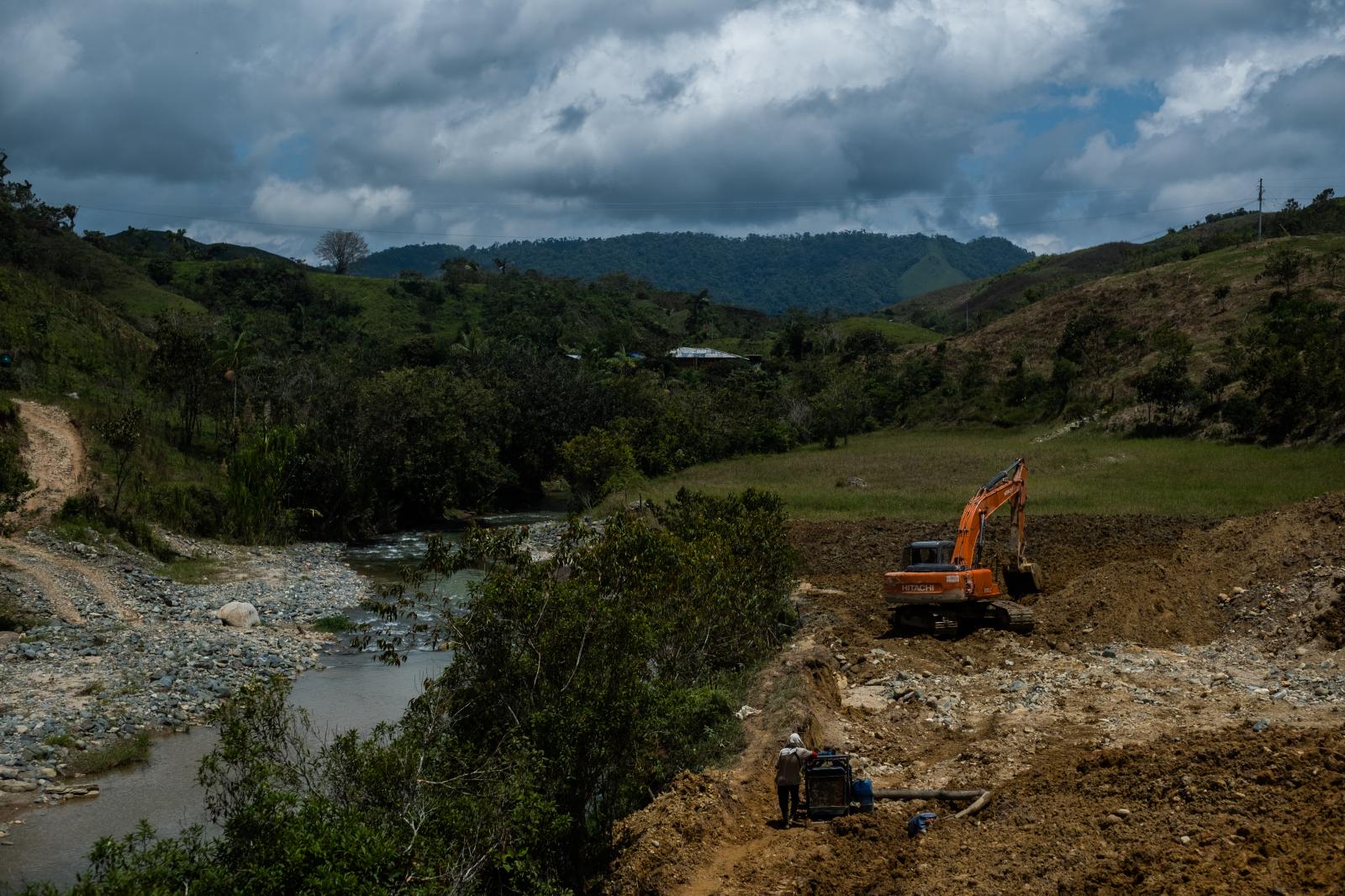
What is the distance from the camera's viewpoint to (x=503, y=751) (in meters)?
13.0

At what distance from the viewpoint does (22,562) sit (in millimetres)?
28562

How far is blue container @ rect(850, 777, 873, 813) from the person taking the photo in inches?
498

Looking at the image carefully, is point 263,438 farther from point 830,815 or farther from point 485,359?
point 830,815

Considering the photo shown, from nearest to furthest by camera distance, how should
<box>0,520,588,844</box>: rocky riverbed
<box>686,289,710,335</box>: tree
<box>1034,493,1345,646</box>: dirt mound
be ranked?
<box>0,520,588,844</box>: rocky riverbed, <box>1034,493,1345,646</box>: dirt mound, <box>686,289,710,335</box>: tree

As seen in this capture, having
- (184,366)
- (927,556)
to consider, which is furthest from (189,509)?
(927,556)

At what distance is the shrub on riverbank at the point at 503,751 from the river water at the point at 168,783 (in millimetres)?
842

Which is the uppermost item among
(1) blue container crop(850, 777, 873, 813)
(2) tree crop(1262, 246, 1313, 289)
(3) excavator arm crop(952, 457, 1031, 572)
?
(2) tree crop(1262, 246, 1313, 289)

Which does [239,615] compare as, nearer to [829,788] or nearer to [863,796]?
[829,788]

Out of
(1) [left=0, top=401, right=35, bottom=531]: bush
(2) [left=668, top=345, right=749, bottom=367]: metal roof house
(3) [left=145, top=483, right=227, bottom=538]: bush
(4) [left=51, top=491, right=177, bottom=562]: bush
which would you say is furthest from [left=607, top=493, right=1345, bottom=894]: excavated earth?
(2) [left=668, top=345, right=749, bottom=367]: metal roof house

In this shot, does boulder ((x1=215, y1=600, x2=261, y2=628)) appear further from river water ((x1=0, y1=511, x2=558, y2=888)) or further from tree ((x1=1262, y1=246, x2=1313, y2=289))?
tree ((x1=1262, y1=246, x2=1313, y2=289))

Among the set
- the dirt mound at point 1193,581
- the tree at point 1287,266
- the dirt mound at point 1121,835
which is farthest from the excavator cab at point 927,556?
the tree at point 1287,266

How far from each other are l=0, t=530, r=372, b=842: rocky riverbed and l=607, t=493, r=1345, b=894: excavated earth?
10577mm

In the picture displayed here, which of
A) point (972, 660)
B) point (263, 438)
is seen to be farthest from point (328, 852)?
point (263, 438)

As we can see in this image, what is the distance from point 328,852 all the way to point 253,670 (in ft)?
52.0
